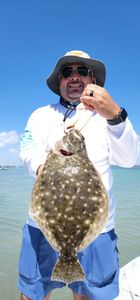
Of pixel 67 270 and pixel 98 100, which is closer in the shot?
pixel 67 270

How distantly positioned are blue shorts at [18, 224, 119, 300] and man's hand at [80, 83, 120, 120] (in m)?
1.46

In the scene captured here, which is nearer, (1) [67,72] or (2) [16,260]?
(1) [67,72]

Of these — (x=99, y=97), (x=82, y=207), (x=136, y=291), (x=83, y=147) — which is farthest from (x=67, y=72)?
(x=136, y=291)

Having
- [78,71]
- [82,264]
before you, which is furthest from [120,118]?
[82,264]

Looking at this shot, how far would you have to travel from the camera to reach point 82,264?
3.63 meters

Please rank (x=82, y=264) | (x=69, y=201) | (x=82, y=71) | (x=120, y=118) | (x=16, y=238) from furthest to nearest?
(x=16, y=238)
(x=82, y=71)
(x=82, y=264)
(x=120, y=118)
(x=69, y=201)

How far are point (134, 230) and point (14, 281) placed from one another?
657cm

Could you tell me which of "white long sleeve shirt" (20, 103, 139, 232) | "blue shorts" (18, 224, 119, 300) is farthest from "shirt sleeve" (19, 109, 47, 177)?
"blue shorts" (18, 224, 119, 300)

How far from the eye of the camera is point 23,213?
1695 centimetres

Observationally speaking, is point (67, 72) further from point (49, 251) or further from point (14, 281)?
point (14, 281)

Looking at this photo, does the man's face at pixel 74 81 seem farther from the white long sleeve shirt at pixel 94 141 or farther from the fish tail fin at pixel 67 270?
the fish tail fin at pixel 67 270

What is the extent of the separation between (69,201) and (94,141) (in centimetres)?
140

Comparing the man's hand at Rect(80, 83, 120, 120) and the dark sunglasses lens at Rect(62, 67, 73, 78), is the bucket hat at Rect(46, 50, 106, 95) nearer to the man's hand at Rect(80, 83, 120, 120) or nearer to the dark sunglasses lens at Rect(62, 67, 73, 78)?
the dark sunglasses lens at Rect(62, 67, 73, 78)

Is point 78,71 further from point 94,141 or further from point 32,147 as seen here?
point 32,147
